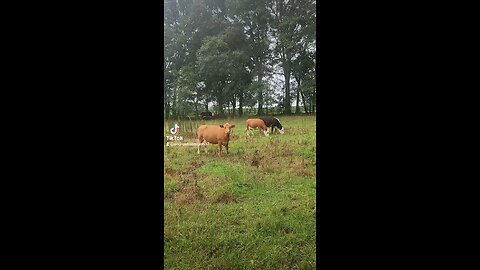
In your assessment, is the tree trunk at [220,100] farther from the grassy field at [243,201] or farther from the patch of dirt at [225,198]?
the patch of dirt at [225,198]

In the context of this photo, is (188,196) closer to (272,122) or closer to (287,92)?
Answer: (272,122)

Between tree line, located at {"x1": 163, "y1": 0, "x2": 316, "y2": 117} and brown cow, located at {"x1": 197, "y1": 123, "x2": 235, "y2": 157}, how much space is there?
0.08 m

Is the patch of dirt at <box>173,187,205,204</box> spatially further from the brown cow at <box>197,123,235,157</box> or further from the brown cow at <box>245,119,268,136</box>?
the brown cow at <box>245,119,268,136</box>

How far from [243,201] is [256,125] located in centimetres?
40

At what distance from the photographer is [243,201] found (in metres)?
1.95

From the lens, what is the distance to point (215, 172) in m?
2.02

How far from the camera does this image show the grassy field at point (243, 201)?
1.85 metres

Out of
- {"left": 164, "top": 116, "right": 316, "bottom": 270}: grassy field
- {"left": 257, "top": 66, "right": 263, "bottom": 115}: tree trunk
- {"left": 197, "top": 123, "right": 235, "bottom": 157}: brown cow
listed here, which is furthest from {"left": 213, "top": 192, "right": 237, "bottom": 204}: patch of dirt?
{"left": 257, "top": 66, "right": 263, "bottom": 115}: tree trunk

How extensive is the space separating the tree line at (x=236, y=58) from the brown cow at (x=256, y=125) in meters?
0.05

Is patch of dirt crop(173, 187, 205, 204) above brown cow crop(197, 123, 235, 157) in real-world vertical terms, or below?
below

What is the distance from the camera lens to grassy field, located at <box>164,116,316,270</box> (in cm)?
185
